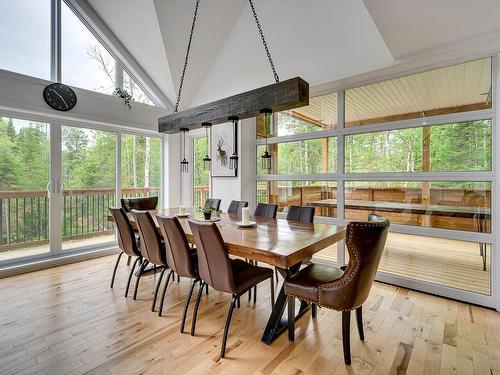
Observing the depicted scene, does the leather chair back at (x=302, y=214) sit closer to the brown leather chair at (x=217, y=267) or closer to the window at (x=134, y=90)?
the brown leather chair at (x=217, y=267)

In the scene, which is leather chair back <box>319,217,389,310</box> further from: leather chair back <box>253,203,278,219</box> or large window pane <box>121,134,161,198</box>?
large window pane <box>121,134,161,198</box>

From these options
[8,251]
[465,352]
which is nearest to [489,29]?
[465,352]

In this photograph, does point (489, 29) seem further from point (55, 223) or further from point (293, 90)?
point (55, 223)

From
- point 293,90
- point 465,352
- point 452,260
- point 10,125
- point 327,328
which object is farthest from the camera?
point 10,125

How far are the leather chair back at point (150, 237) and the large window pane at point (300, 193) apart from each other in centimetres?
228

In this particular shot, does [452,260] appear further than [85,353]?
Yes

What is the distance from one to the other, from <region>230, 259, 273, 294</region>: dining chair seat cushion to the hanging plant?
3.67 meters

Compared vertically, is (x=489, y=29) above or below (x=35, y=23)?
below

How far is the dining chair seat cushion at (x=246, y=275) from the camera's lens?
6.73 ft

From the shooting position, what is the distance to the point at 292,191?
4273mm

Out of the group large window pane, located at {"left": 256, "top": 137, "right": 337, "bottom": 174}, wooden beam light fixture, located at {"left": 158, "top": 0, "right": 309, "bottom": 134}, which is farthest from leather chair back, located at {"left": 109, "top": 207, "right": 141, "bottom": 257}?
large window pane, located at {"left": 256, "top": 137, "right": 337, "bottom": 174}

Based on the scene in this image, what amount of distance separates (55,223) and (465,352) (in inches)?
199

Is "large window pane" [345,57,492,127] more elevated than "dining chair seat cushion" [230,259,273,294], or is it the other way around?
"large window pane" [345,57,492,127]

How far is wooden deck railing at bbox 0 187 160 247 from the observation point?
144 inches
